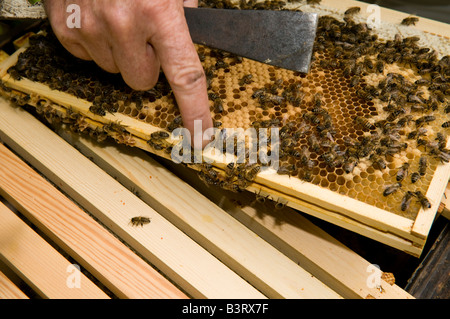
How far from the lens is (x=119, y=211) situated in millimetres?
2701

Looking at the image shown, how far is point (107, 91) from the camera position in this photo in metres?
2.89

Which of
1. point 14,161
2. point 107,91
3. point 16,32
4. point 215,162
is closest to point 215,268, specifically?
point 215,162

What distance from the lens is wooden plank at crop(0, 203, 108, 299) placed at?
2.40 meters

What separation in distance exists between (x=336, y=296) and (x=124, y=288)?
1.38 m

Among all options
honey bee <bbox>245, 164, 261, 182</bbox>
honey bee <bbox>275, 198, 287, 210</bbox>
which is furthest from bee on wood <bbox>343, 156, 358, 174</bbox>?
honey bee <bbox>245, 164, 261, 182</bbox>

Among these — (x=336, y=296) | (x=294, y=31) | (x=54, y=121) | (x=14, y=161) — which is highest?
(x=294, y=31)

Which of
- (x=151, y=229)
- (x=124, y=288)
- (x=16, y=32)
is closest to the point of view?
(x=124, y=288)

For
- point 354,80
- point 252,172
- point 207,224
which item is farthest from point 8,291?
point 354,80

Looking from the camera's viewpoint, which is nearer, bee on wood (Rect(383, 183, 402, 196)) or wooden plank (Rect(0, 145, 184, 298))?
bee on wood (Rect(383, 183, 402, 196))

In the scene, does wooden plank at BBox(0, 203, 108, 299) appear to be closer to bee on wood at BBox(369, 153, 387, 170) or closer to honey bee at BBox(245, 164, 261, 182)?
honey bee at BBox(245, 164, 261, 182)

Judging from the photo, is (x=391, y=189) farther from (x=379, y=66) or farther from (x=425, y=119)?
(x=379, y=66)

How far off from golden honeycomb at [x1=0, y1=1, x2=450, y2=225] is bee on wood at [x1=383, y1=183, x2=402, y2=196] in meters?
0.01

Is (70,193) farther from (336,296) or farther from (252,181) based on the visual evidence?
(336,296)

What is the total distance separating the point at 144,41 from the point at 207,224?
4.22ft
